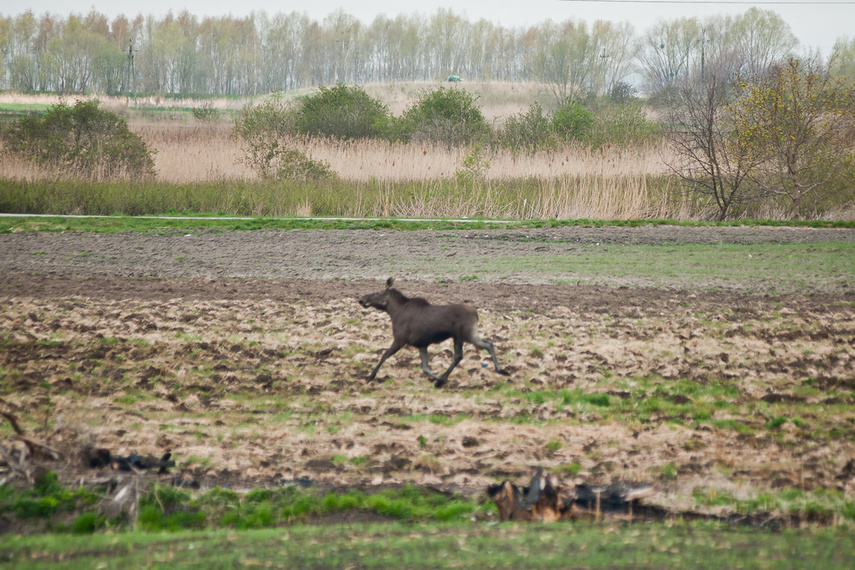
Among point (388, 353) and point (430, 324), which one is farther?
point (388, 353)

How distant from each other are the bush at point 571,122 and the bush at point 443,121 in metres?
3.18

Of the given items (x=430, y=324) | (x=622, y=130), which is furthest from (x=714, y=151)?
(x=430, y=324)

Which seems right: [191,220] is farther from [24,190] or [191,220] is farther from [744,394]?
[744,394]

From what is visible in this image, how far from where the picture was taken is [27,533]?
4.24 meters

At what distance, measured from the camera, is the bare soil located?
5285mm

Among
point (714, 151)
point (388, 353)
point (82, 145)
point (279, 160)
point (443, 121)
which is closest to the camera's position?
point (388, 353)

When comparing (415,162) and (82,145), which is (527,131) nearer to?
(415,162)

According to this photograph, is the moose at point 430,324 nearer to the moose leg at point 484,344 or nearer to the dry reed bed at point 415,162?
the moose leg at point 484,344

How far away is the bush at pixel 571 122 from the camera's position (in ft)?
104

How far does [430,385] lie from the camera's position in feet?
23.7

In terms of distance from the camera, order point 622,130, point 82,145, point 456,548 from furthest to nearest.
→ 1. point 622,130
2. point 82,145
3. point 456,548

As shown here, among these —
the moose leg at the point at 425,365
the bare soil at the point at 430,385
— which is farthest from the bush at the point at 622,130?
the moose leg at the point at 425,365

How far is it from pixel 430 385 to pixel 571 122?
26.8 meters

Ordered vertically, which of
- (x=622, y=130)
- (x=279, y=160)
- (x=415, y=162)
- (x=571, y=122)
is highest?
(x=571, y=122)
